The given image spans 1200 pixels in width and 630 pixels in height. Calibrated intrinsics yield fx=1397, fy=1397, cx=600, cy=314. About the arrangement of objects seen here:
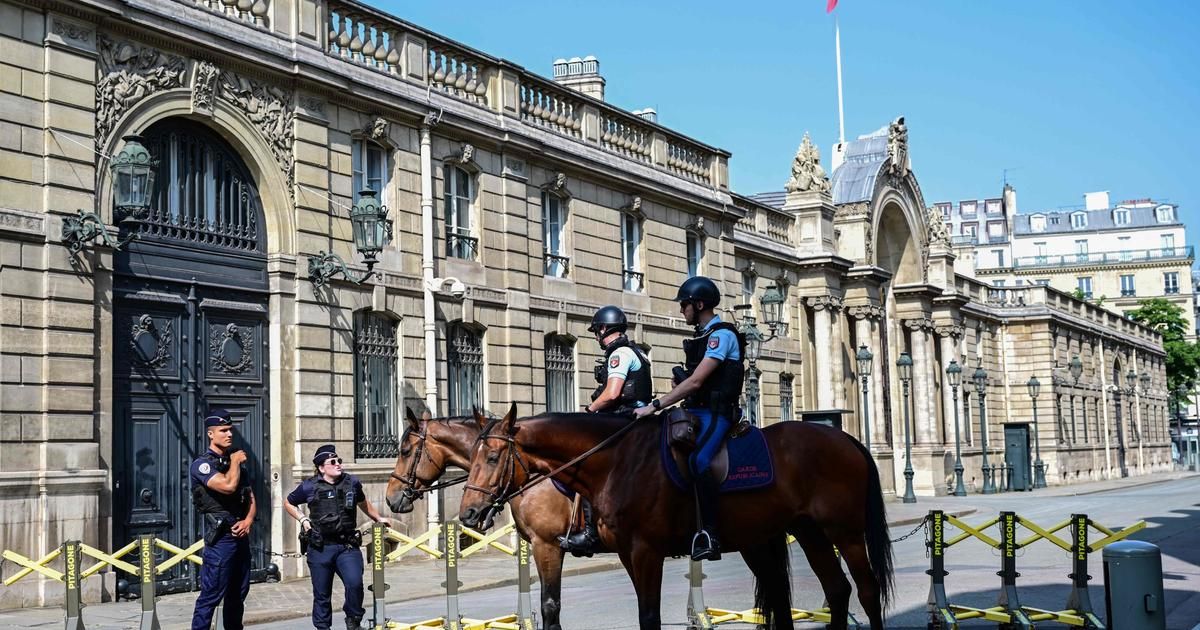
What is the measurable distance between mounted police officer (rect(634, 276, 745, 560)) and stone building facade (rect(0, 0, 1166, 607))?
975cm

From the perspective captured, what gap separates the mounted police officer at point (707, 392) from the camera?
9.48 metres

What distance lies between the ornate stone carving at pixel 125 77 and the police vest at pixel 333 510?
27.1 ft

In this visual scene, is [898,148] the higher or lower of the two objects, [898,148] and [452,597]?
the higher

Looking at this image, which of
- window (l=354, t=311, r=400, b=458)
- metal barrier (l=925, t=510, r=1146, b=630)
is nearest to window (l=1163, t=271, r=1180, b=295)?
window (l=354, t=311, r=400, b=458)

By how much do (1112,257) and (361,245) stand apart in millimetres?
106251

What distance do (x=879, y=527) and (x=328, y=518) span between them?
4537 mm

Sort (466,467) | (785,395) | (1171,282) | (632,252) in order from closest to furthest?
1. (466,467)
2. (632,252)
3. (785,395)
4. (1171,282)

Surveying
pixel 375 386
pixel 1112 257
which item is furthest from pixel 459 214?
pixel 1112 257

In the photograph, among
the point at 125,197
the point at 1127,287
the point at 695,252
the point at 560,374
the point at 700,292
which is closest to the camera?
the point at 700,292

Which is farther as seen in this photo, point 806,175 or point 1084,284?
point 1084,284

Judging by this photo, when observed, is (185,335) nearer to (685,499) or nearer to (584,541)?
(584,541)

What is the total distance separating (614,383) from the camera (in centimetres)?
1105

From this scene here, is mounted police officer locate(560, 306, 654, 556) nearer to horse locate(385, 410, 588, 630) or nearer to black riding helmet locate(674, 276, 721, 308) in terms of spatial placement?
horse locate(385, 410, 588, 630)

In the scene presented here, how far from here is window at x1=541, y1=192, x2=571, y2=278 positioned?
1089 inches
